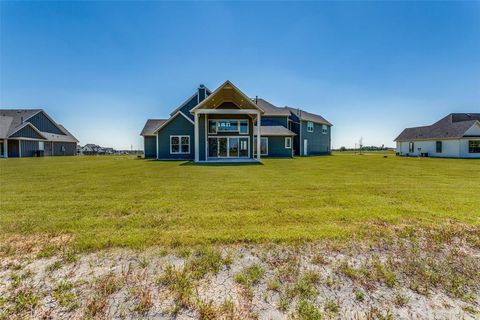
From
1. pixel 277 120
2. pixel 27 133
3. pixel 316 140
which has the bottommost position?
pixel 316 140

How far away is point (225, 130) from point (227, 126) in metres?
0.42

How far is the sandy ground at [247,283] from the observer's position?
84.0 inches

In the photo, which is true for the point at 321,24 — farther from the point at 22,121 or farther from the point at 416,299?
the point at 22,121

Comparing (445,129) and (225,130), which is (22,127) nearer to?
(225,130)

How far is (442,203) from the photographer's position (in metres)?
5.77

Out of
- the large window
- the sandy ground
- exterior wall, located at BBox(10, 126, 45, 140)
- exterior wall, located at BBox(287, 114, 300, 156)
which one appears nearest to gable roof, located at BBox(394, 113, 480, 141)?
exterior wall, located at BBox(287, 114, 300, 156)

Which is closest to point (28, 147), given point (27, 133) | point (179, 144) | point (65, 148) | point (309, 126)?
point (27, 133)

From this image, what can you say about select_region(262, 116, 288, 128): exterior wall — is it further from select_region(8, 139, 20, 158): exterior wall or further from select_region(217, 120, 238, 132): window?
select_region(8, 139, 20, 158): exterior wall

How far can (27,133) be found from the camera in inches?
1242

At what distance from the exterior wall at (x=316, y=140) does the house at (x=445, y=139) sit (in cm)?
1234

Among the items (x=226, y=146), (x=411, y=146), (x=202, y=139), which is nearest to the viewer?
(x=202, y=139)

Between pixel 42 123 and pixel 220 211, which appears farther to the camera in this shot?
pixel 42 123

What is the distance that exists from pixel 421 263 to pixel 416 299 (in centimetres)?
89

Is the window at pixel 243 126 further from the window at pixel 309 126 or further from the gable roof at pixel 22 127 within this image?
the gable roof at pixel 22 127
